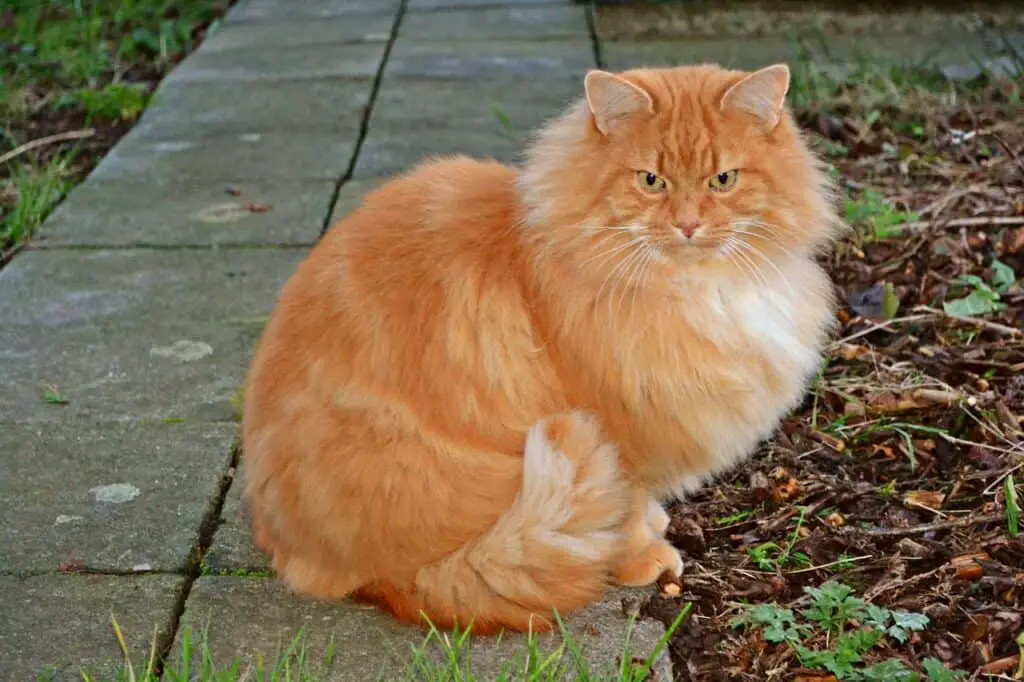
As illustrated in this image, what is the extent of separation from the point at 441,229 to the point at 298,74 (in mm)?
3902

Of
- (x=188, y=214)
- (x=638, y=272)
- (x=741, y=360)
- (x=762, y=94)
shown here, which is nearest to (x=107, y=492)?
(x=638, y=272)

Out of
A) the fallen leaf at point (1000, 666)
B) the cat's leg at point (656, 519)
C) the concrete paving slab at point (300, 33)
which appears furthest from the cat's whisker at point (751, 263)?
the concrete paving slab at point (300, 33)

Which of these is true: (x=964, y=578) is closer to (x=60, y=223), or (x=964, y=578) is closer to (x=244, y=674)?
(x=244, y=674)

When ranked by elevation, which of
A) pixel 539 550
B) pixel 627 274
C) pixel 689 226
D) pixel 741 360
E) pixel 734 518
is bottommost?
pixel 734 518

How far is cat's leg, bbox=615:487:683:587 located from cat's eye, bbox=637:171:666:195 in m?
0.64

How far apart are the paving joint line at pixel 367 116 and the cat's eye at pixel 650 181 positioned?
1539 millimetres

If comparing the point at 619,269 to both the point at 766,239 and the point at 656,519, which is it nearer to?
the point at 766,239

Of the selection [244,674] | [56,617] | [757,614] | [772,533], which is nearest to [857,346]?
[772,533]

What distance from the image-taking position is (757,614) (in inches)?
92.4

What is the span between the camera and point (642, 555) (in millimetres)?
2484

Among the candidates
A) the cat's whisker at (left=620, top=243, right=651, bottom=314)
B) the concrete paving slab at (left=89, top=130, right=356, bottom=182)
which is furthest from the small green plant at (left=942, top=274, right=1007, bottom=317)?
the concrete paving slab at (left=89, top=130, right=356, bottom=182)

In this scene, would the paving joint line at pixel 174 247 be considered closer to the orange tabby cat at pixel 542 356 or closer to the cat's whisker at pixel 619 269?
the orange tabby cat at pixel 542 356

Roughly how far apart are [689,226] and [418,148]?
2881 mm

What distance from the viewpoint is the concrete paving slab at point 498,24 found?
21.2ft
